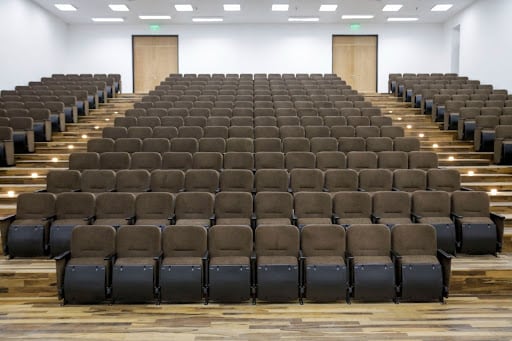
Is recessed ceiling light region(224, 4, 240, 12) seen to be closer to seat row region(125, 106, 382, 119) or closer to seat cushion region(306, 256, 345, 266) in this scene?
seat row region(125, 106, 382, 119)

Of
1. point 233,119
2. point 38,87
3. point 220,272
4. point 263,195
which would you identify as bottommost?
point 220,272

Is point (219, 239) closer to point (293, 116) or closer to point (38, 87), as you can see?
point (293, 116)

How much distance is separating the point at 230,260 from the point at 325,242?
0.46 meters

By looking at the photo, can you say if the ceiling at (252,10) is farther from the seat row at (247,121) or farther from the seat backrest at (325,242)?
the seat backrest at (325,242)

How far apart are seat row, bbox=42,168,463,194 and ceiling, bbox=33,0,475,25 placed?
4343mm

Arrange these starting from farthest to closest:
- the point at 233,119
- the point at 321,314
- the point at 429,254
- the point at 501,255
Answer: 1. the point at 233,119
2. the point at 501,255
3. the point at 429,254
4. the point at 321,314

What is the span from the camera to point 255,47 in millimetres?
8523

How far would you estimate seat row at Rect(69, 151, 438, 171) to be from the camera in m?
3.56

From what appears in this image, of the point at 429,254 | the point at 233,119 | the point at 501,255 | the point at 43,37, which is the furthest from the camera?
the point at 43,37

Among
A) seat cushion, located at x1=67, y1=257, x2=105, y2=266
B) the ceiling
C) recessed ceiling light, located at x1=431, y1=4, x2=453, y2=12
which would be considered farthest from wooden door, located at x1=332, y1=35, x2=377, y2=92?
seat cushion, located at x1=67, y1=257, x2=105, y2=266

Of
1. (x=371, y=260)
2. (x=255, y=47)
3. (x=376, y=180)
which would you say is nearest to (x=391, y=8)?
(x=255, y=47)

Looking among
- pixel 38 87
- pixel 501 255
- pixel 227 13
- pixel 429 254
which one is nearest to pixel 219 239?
pixel 429 254

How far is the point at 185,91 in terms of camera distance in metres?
5.95

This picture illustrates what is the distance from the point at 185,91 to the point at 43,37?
9.55 ft
